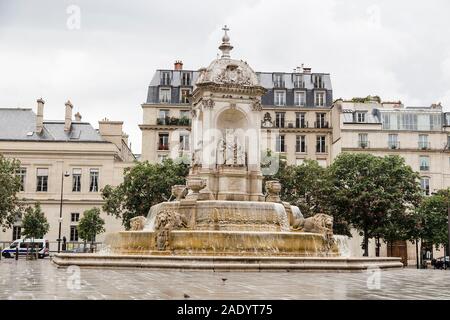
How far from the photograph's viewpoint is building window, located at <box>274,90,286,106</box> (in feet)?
265

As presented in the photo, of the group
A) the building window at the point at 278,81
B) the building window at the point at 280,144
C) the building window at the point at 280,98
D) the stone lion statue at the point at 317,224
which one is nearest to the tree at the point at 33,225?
the building window at the point at 280,144

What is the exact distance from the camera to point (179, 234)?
2439 cm

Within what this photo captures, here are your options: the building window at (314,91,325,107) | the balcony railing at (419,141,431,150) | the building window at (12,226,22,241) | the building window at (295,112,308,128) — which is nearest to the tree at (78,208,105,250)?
the building window at (12,226,22,241)

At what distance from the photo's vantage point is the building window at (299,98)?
80688 mm

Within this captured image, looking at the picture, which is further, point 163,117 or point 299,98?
point 299,98

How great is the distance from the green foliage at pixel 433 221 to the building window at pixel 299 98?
942 inches

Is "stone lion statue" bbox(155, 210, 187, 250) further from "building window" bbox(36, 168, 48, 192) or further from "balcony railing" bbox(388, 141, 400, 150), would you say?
"building window" bbox(36, 168, 48, 192)

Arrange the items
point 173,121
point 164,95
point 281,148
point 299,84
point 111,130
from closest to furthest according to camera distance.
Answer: point 173,121, point 281,148, point 164,95, point 111,130, point 299,84

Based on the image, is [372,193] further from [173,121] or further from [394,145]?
[173,121]

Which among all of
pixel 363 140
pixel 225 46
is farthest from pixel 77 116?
pixel 225 46

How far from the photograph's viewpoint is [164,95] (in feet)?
262

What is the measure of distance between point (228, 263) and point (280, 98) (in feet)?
200
